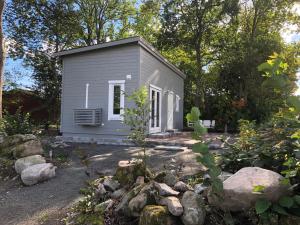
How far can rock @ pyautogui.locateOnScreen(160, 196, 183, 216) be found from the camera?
9.50 ft

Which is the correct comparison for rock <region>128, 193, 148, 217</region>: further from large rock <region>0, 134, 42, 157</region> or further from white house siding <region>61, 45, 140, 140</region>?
white house siding <region>61, 45, 140, 140</region>

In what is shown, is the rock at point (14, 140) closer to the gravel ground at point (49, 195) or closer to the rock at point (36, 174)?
the gravel ground at point (49, 195)

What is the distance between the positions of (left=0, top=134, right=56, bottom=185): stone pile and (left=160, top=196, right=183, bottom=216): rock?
3256 millimetres

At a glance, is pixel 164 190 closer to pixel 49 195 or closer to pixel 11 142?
pixel 49 195

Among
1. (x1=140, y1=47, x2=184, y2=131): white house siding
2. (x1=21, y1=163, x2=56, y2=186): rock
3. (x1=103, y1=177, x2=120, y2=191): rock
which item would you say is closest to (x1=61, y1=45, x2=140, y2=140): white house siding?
(x1=140, y1=47, x2=184, y2=131): white house siding

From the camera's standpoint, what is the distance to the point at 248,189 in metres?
2.61

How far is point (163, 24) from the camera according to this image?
18125 mm

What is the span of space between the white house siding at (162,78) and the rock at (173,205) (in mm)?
8022

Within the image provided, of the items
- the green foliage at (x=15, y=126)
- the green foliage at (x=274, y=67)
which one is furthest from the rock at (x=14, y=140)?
the green foliage at (x=274, y=67)

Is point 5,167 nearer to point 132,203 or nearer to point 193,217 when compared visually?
point 132,203

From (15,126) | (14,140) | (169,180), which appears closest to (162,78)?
(15,126)

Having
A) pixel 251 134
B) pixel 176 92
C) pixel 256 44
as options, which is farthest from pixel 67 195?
pixel 256 44

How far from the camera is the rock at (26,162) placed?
5836 millimetres

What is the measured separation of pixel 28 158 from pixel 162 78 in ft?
28.9
